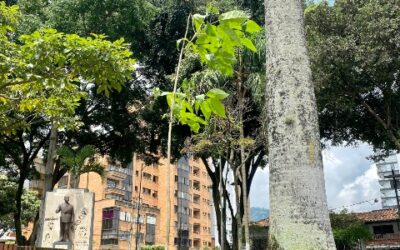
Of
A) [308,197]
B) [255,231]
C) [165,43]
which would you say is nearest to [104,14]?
[165,43]

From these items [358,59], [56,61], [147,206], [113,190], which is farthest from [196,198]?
[56,61]

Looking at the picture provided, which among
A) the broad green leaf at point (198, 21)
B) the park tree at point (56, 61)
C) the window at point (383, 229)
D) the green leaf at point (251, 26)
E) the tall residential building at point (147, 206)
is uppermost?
the tall residential building at point (147, 206)

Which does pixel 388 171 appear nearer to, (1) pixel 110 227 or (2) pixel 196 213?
(2) pixel 196 213

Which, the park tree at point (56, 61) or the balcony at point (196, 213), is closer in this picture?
the park tree at point (56, 61)

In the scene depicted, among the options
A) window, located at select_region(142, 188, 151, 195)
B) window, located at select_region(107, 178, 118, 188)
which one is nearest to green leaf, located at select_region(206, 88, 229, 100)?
window, located at select_region(107, 178, 118, 188)

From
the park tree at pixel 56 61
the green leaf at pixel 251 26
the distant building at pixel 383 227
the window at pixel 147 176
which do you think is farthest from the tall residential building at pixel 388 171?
the window at pixel 147 176

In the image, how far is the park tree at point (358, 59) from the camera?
1462cm

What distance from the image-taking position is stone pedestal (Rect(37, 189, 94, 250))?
1095cm

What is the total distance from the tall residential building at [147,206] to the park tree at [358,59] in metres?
21.4

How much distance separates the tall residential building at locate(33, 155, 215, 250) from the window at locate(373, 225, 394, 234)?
619 inches

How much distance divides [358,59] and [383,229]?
23152 mm

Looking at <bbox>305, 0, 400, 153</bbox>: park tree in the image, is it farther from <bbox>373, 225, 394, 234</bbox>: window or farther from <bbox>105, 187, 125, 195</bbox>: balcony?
<bbox>105, 187, 125, 195</bbox>: balcony

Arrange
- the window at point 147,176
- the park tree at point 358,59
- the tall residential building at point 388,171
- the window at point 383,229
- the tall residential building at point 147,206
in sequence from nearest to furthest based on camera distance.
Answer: the park tree at point 358,59, the tall residential building at point 388,171, the window at point 383,229, the tall residential building at point 147,206, the window at point 147,176

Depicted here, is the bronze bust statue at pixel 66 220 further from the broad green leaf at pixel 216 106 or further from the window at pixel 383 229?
the window at pixel 383 229
